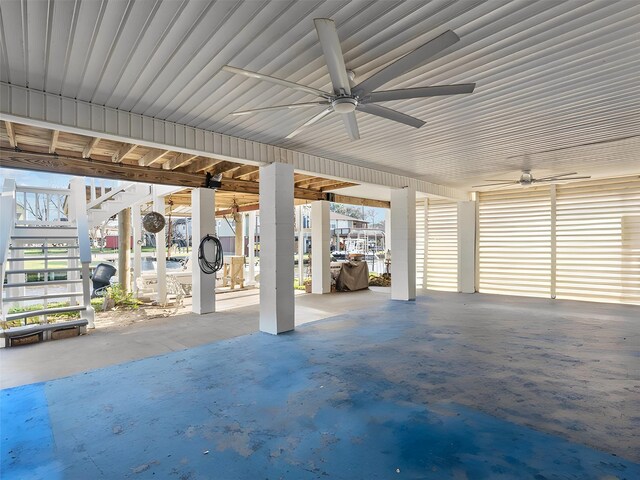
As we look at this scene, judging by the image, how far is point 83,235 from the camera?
602 cm

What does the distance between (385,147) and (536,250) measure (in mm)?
6493

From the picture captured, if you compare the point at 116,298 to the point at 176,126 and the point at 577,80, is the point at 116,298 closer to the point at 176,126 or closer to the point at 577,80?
the point at 176,126

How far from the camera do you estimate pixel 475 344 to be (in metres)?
4.92

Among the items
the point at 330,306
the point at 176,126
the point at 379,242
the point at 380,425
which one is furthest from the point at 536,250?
the point at 379,242

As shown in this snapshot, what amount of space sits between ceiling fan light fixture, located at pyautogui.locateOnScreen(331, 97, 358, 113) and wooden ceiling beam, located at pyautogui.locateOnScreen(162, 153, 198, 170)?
12.8 feet

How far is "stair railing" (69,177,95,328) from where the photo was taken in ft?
19.2

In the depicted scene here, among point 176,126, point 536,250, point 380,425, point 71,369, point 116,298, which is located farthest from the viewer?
point 536,250

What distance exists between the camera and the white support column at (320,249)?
10.1m

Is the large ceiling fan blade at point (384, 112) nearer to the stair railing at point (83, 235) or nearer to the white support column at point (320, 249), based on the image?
the stair railing at point (83, 235)

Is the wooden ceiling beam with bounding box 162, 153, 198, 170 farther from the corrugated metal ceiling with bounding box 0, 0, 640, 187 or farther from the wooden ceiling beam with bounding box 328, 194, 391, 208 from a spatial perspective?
the wooden ceiling beam with bounding box 328, 194, 391, 208

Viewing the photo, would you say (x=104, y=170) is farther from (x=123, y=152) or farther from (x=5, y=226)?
(x=5, y=226)

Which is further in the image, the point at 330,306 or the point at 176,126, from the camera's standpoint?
the point at 330,306

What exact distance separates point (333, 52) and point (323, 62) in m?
0.82

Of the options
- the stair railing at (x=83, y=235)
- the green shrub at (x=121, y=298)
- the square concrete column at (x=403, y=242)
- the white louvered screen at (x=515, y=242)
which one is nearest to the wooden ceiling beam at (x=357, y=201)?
the square concrete column at (x=403, y=242)
